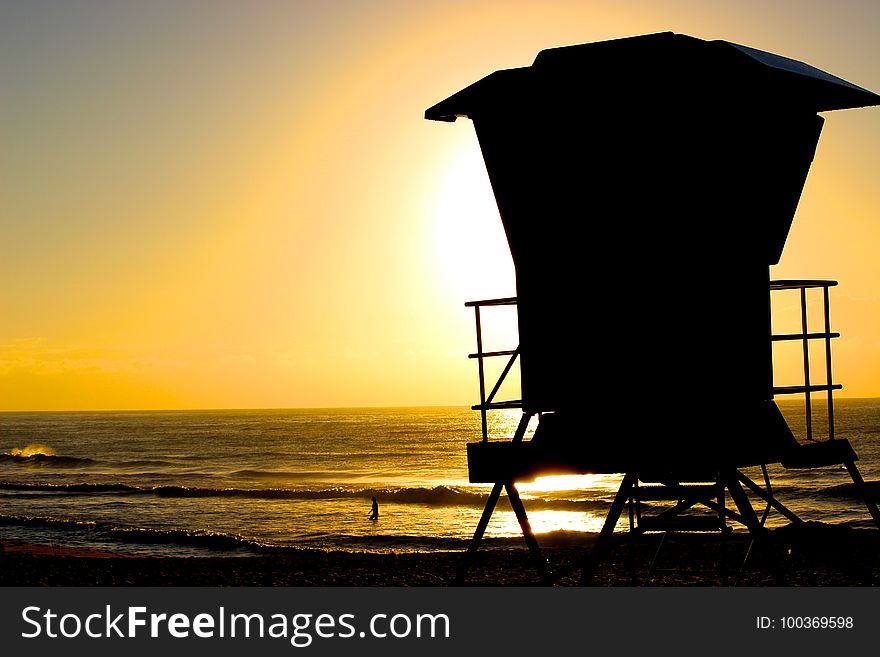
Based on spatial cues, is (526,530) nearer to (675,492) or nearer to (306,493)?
(675,492)

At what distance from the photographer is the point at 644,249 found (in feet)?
28.5

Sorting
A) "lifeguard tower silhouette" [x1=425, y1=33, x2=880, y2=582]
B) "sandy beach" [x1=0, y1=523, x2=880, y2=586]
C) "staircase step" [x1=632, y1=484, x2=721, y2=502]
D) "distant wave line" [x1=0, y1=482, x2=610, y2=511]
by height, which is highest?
"lifeguard tower silhouette" [x1=425, y1=33, x2=880, y2=582]

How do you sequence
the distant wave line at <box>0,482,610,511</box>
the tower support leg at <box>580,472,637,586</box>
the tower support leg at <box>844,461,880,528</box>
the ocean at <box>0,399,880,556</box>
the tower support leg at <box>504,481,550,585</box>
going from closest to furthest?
1. the tower support leg at <box>580,472,637,586</box>
2. the tower support leg at <box>504,481,550,585</box>
3. the tower support leg at <box>844,461,880,528</box>
4. the ocean at <box>0,399,880,556</box>
5. the distant wave line at <box>0,482,610,511</box>

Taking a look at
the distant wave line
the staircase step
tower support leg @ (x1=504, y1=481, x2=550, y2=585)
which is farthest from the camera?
the distant wave line

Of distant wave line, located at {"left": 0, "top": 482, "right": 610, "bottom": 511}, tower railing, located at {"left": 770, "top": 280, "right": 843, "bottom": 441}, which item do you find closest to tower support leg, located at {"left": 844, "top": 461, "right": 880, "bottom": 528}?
tower railing, located at {"left": 770, "top": 280, "right": 843, "bottom": 441}

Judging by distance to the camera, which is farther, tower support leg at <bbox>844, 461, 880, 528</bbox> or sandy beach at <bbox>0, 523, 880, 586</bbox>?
sandy beach at <bbox>0, 523, 880, 586</bbox>

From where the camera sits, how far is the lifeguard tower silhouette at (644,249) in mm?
8688

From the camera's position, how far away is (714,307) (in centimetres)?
878

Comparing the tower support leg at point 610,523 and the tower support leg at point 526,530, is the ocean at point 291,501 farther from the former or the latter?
the tower support leg at point 526,530

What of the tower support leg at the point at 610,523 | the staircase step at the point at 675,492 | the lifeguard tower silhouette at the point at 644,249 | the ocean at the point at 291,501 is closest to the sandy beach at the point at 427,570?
the staircase step at the point at 675,492

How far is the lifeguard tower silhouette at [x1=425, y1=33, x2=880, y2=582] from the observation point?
342 inches

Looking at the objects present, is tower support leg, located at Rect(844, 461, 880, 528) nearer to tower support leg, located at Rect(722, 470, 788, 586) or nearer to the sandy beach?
tower support leg, located at Rect(722, 470, 788, 586)

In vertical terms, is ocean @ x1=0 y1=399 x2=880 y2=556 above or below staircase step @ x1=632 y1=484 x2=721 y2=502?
below
